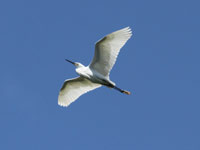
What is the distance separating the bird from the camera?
2331 cm

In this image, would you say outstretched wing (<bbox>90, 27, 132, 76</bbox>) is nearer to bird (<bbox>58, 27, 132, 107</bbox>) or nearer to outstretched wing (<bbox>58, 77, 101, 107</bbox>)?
bird (<bbox>58, 27, 132, 107</bbox>)

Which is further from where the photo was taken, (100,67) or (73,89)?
(73,89)

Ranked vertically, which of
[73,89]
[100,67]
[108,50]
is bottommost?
[73,89]

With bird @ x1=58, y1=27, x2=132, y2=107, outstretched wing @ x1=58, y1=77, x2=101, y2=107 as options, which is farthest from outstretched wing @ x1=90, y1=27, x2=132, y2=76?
outstretched wing @ x1=58, y1=77, x2=101, y2=107

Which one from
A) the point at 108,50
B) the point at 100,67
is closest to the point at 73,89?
the point at 100,67

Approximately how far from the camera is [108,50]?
23.6 meters

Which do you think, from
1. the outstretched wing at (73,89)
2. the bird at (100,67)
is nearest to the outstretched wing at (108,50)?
the bird at (100,67)

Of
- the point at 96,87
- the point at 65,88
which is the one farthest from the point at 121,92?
the point at 65,88

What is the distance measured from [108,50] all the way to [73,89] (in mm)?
4070

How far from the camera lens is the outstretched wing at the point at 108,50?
76.3 feet

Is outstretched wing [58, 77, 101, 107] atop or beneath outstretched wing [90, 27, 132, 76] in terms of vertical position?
beneath

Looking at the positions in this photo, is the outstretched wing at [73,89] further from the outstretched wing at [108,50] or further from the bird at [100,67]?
the outstretched wing at [108,50]

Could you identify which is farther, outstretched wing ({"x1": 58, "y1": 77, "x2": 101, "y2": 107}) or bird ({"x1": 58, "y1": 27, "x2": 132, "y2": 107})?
outstretched wing ({"x1": 58, "y1": 77, "x2": 101, "y2": 107})

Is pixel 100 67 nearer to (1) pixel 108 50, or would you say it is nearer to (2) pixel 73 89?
(1) pixel 108 50
